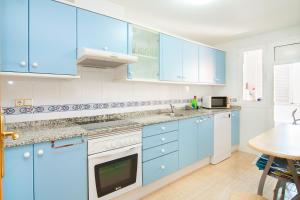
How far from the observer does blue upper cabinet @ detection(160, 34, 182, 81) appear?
2598 millimetres

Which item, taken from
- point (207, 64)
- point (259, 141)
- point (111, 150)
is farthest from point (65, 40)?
point (207, 64)

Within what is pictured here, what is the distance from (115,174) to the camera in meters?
1.82

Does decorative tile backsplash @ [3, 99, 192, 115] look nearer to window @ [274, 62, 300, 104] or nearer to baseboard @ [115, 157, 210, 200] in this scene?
baseboard @ [115, 157, 210, 200]

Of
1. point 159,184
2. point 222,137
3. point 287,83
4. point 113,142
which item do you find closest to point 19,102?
point 113,142

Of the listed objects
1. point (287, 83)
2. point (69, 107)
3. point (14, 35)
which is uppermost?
point (14, 35)

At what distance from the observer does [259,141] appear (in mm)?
1539

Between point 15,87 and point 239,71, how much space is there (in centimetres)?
374

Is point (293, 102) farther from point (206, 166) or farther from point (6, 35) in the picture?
point (6, 35)

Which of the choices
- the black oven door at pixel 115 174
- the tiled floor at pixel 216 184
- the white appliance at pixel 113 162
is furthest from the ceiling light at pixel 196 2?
the tiled floor at pixel 216 184

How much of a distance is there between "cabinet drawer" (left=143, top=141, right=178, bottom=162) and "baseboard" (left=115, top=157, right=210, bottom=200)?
0.37 m

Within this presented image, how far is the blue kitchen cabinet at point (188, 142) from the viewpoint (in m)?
2.51

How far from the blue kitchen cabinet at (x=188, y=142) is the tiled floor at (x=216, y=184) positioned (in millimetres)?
258

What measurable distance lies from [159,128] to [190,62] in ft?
4.62

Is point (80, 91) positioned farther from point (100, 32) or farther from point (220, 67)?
point (220, 67)
